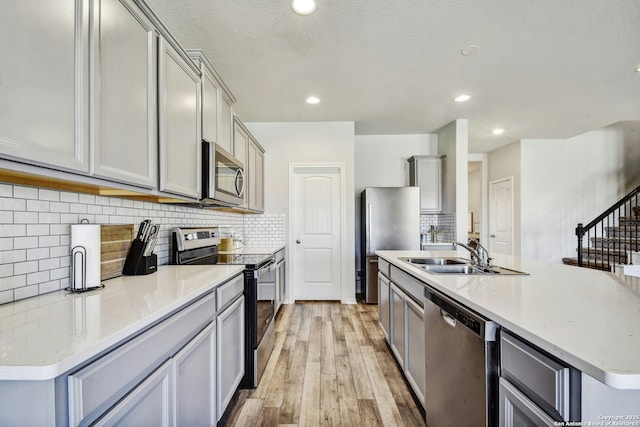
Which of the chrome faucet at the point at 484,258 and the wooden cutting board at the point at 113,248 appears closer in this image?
the wooden cutting board at the point at 113,248

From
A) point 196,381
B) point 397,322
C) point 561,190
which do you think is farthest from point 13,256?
point 561,190

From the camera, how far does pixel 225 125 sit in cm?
251

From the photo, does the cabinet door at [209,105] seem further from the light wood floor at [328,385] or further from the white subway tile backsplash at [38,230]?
the light wood floor at [328,385]

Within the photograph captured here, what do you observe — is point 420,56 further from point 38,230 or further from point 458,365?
point 38,230

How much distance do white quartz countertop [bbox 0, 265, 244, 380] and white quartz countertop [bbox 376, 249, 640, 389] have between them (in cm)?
112

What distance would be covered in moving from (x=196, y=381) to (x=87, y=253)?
0.74 m

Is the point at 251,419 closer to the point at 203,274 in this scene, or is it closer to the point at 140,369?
the point at 203,274

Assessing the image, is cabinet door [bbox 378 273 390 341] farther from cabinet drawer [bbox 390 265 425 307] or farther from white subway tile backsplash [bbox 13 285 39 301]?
white subway tile backsplash [bbox 13 285 39 301]

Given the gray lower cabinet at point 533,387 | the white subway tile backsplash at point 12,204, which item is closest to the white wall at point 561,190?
the gray lower cabinet at point 533,387

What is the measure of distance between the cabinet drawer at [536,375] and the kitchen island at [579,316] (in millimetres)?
30

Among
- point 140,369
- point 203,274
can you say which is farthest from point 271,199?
point 140,369

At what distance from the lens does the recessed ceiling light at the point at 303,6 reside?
1.92m

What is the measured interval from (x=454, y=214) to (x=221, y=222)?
327 centimetres

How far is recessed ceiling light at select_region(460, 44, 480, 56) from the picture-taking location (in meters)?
2.40
